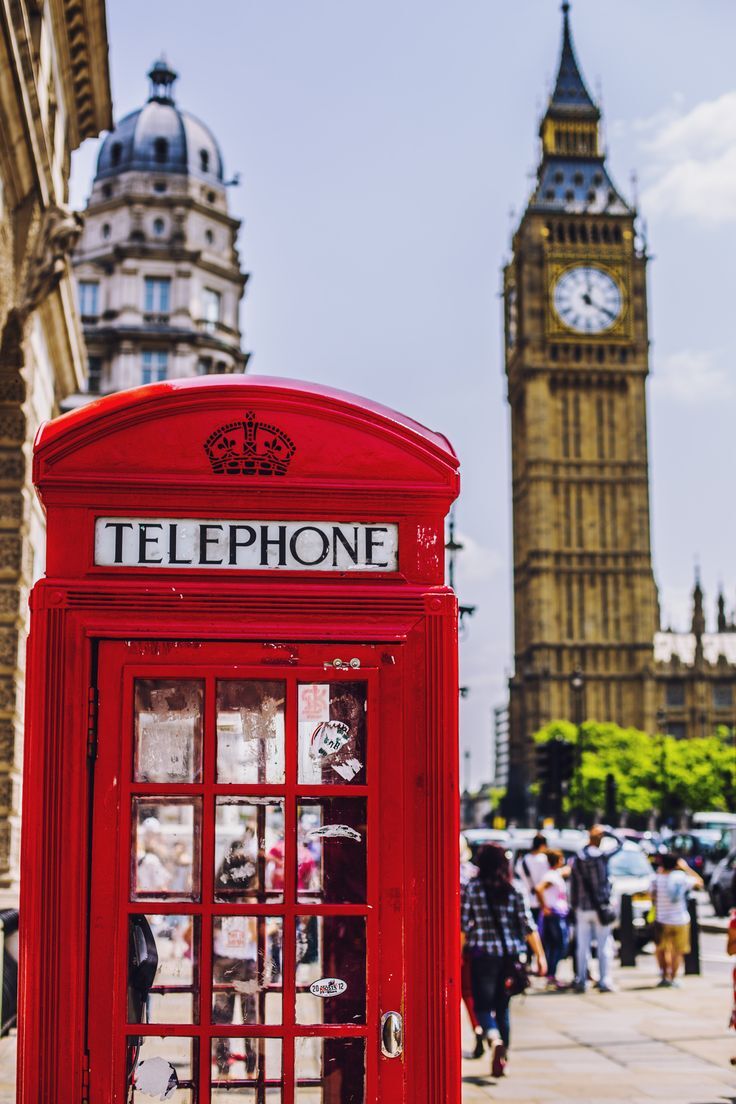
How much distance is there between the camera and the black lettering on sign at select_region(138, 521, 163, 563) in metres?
3.75

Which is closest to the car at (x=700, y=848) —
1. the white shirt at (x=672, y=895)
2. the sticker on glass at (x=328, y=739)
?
the white shirt at (x=672, y=895)

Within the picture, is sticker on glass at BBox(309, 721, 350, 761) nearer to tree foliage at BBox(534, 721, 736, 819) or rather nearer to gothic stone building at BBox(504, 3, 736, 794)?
tree foliage at BBox(534, 721, 736, 819)

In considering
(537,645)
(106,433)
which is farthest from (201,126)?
(106,433)

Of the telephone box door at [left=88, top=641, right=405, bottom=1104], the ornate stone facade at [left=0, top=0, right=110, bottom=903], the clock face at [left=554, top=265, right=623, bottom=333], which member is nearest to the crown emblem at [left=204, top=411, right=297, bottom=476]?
the telephone box door at [left=88, top=641, right=405, bottom=1104]

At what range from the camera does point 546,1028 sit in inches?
429

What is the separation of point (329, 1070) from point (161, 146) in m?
50.8

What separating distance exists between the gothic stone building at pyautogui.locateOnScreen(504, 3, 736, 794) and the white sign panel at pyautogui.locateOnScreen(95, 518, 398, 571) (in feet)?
254

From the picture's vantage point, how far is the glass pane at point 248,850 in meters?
3.70

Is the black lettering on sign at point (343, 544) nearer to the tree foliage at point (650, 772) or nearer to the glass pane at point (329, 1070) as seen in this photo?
the glass pane at point (329, 1070)

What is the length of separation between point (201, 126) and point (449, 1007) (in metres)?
52.6

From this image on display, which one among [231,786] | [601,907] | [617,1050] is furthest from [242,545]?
[601,907]

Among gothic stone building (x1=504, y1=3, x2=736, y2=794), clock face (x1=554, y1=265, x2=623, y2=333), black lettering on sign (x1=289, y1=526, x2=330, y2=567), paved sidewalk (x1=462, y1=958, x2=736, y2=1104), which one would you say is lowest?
paved sidewalk (x1=462, y1=958, x2=736, y2=1104)

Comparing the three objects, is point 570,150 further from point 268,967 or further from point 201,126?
point 268,967

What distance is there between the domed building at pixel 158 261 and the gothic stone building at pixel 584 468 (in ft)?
111
